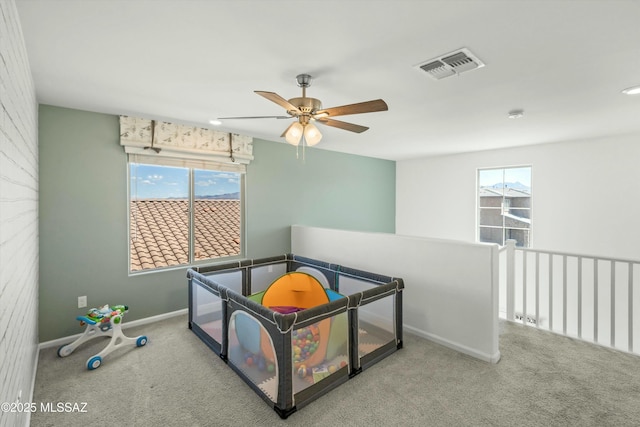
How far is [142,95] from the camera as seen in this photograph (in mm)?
2639

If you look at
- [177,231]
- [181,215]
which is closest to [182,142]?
[181,215]

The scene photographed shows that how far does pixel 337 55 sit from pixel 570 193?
4.53 metres

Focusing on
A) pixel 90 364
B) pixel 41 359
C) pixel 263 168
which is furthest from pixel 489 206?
pixel 41 359

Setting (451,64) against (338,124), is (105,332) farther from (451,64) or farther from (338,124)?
(451,64)

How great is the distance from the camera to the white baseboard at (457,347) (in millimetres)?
2537

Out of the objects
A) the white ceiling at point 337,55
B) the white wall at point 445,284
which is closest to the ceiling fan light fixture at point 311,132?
the white ceiling at point 337,55

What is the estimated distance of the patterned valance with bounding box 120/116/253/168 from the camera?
10.6 feet

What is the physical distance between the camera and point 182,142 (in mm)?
3572

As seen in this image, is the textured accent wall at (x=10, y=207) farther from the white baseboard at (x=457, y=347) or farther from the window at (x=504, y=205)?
the window at (x=504, y=205)

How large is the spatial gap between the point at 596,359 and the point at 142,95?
186 inches

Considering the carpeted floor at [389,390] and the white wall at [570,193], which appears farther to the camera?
the white wall at [570,193]

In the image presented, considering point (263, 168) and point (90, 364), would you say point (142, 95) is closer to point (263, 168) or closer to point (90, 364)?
point (263, 168)

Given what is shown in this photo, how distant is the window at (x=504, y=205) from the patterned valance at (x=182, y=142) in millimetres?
4359

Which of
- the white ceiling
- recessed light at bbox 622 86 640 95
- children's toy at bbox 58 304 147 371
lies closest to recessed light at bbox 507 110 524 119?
the white ceiling
